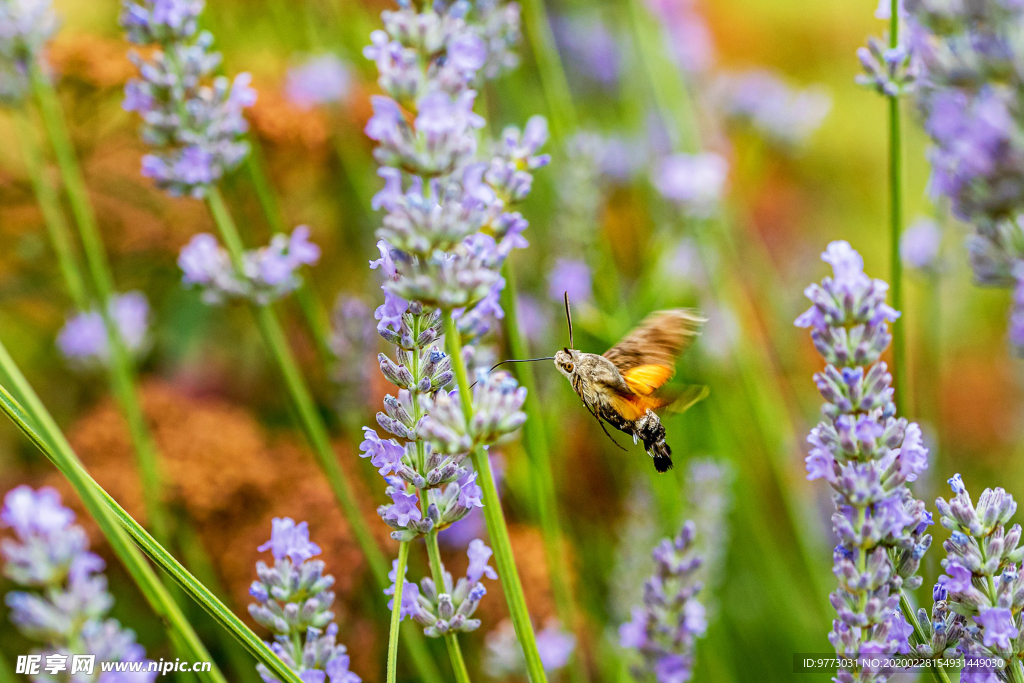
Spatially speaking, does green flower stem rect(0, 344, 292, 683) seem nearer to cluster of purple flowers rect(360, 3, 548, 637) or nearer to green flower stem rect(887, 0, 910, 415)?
cluster of purple flowers rect(360, 3, 548, 637)

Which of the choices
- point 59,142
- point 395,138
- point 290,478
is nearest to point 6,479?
point 290,478

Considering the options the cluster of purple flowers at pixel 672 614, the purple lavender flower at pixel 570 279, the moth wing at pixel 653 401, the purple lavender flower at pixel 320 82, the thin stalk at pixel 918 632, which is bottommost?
the thin stalk at pixel 918 632

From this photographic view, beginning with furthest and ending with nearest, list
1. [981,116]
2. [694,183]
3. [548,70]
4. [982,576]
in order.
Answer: [694,183] → [548,70] → [982,576] → [981,116]

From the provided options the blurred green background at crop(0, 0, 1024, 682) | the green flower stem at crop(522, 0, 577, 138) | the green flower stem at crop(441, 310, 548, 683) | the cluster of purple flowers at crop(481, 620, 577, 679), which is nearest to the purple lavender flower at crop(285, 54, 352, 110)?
the blurred green background at crop(0, 0, 1024, 682)

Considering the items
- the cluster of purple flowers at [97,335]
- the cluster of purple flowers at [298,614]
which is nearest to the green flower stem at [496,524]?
the cluster of purple flowers at [298,614]

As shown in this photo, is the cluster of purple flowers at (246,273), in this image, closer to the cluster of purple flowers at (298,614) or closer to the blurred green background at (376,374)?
the blurred green background at (376,374)

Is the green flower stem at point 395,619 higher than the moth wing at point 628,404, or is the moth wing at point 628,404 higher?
the moth wing at point 628,404

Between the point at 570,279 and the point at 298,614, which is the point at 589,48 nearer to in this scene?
Answer: the point at 570,279

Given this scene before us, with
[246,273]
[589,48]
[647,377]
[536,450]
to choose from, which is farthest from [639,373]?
[589,48]
